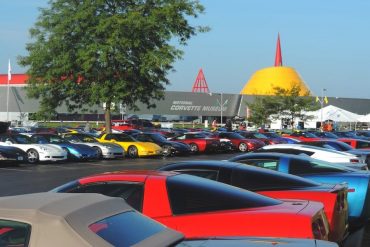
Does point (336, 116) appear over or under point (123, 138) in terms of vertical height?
over

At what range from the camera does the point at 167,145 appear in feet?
97.2

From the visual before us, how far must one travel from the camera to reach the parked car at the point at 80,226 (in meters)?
2.79

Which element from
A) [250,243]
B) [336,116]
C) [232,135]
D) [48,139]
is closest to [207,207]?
[250,243]

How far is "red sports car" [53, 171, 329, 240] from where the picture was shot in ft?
15.3

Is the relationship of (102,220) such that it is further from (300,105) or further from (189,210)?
(300,105)

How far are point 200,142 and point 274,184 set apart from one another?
84.5 feet

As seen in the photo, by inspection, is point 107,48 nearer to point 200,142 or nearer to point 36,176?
point 200,142

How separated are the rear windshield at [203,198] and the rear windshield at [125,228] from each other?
58.2 inches

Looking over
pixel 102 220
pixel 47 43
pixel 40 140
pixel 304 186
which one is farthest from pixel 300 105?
pixel 102 220

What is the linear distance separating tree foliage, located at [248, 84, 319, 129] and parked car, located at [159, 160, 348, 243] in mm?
49904

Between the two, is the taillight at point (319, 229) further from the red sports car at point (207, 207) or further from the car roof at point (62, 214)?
the car roof at point (62, 214)

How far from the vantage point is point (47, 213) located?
2932 millimetres

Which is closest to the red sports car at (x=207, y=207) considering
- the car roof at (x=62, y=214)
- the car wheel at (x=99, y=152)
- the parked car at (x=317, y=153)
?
the car roof at (x=62, y=214)

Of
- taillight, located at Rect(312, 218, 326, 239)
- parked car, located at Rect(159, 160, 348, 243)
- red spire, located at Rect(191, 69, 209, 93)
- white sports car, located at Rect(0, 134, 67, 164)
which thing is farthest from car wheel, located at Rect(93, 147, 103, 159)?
red spire, located at Rect(191, 69, 209, 93)
